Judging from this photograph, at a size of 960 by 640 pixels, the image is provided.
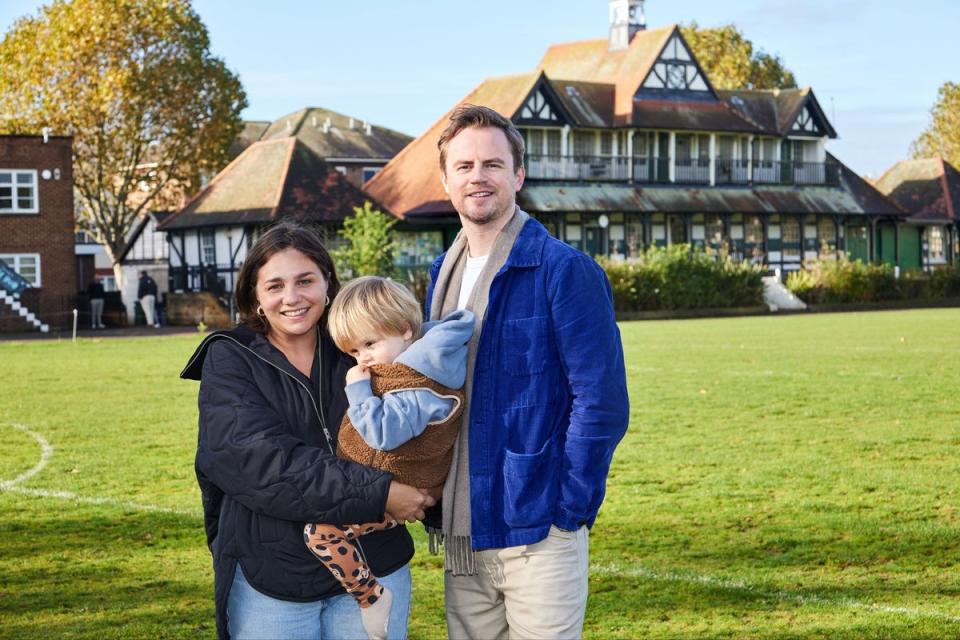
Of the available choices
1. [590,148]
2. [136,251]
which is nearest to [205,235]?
[590,148]

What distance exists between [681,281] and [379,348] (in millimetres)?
42107

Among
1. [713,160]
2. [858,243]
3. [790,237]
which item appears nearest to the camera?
[713,160]

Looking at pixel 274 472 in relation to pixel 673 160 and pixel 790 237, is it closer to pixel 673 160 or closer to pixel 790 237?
pixel 673 160

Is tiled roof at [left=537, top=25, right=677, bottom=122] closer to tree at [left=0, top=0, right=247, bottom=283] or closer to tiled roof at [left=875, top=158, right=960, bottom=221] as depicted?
tree at [left=0, top=0, right=247, bottom=283]

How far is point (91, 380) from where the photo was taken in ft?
71.6

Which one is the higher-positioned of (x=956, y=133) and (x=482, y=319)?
(x=956, y=133)

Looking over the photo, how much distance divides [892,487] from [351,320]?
25.0 feet

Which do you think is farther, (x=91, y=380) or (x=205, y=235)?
(x=205, y=235)

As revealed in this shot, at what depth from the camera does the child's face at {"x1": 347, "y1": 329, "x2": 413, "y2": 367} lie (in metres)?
4.03

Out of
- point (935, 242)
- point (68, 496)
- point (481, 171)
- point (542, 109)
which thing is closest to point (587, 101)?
point (542, 109)

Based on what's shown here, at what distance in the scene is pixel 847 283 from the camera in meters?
49.8

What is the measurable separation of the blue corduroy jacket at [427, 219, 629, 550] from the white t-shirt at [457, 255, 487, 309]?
0.17 m

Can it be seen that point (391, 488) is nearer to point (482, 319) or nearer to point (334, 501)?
point (334, 501)

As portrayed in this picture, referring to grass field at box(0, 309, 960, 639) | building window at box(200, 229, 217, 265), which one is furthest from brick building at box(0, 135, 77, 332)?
grass field at box(0, 309, 960, 639)
